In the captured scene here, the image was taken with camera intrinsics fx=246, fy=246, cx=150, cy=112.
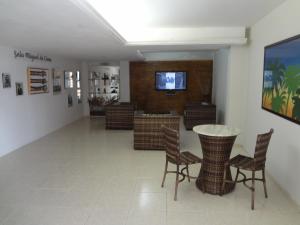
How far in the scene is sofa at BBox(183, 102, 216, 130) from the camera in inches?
282

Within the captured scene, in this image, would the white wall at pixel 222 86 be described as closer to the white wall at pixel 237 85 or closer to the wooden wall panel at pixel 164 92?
the white wall at pixel 237 85

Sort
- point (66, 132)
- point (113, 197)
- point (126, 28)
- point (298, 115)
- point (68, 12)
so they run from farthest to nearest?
point (66, 132)
point (126, 28)
point (113, 197)
point (298, 115)
point (68, 12)

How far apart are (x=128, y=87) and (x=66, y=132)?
3.75 m

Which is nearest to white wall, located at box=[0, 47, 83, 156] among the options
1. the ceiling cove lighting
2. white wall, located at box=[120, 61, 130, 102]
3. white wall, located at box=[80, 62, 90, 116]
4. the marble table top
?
white wall, located at box=[80, 62, 90, 116]

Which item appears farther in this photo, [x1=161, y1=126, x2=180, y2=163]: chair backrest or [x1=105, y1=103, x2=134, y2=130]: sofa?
[x1=105, y1=103, x2=134, y2=130]: sofa

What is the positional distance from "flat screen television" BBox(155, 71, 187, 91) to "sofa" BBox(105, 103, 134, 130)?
3088 mm

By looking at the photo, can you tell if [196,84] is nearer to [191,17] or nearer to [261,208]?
[191,17]

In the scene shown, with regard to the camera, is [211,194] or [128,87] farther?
[128,87]

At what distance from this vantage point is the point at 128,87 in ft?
33.5

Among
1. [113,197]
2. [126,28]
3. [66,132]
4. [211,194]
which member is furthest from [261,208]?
[66,132]

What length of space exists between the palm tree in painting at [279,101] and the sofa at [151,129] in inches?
83.3

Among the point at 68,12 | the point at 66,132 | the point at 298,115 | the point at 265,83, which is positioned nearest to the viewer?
the point at 68,12

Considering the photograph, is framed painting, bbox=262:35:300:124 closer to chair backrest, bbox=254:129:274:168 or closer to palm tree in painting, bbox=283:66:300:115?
palm tree in painting, bbox=283:66:300:115

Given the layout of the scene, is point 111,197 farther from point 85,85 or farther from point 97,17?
point 85,85
